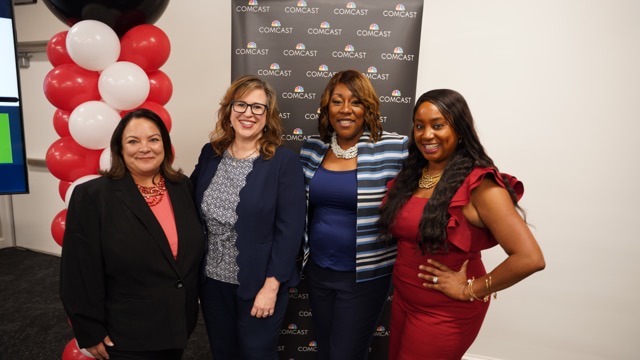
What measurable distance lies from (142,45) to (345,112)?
1.26m

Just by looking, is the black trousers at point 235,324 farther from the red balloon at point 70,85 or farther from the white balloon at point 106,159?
the red balloon at point 70,85

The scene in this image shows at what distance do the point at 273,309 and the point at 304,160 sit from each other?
2.67 feet

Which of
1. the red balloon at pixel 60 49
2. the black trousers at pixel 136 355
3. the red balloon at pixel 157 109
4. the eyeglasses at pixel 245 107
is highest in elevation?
the red balloon at pixel 60 49

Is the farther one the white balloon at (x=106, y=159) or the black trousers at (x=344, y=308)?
the white balloon at (x=106, y=159)

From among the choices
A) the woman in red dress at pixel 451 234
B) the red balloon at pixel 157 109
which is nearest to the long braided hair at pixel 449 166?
the woman in red dress at pixel 451 234

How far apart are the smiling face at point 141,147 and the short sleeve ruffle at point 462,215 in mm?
1258

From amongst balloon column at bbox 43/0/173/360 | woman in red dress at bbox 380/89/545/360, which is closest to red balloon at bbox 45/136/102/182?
balloon column at bbox 43/0/173/360

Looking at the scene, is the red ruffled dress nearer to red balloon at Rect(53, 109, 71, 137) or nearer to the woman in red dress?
the woman in red dress

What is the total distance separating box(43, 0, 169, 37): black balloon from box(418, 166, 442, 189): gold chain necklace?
183 centimetres

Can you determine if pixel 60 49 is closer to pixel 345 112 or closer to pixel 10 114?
pixel 10 114

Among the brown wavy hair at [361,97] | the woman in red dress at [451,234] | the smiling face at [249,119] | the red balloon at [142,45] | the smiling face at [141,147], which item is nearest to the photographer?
the woman in red dress at [451,234]

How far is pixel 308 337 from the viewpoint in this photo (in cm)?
262

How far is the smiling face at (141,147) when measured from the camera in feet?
4.94

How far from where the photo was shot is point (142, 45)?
2051 mm
